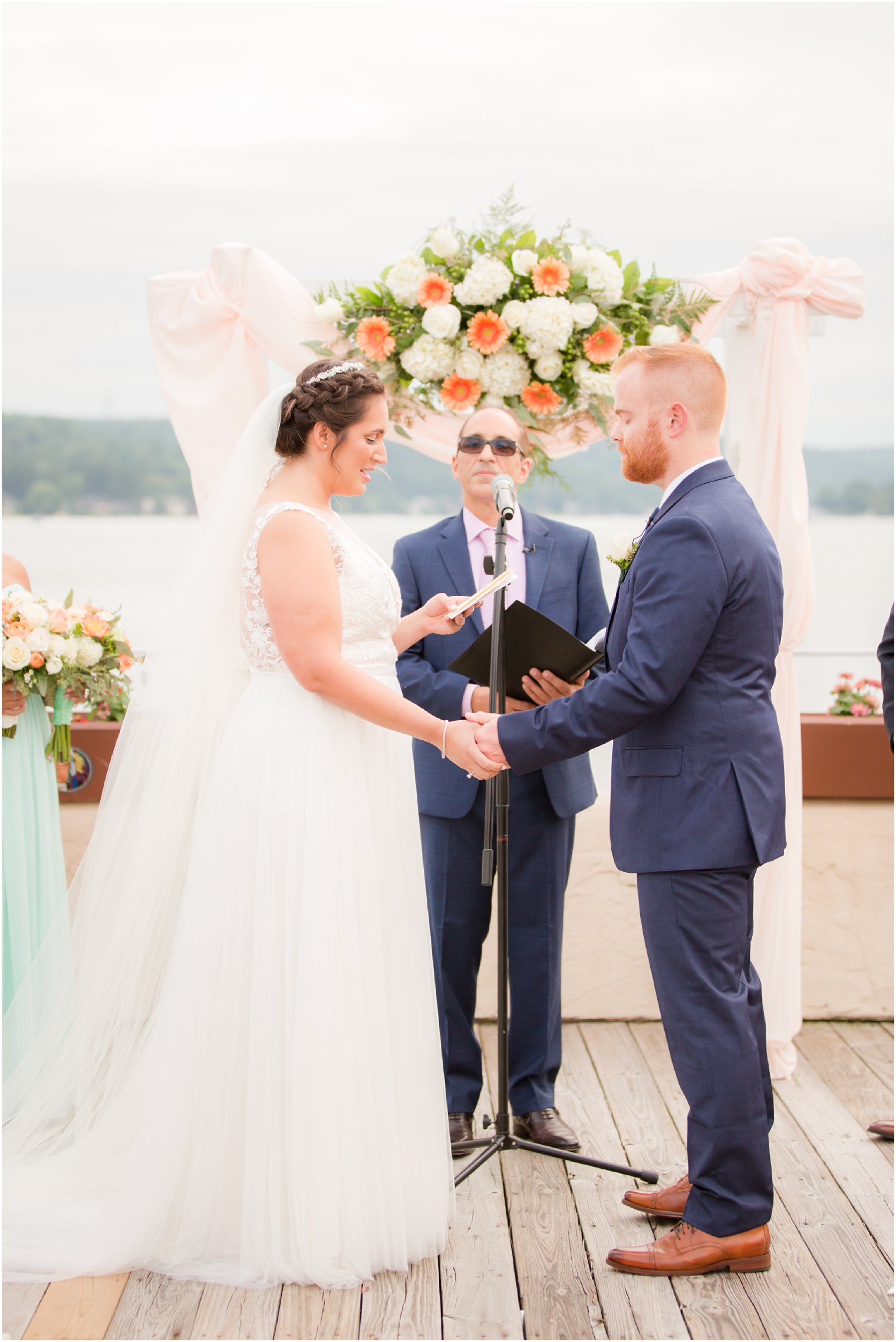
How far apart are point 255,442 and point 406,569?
79 cm

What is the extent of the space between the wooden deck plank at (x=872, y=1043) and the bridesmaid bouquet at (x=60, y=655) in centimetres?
284

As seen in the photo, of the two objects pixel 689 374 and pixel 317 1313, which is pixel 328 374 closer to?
pixel 689 374

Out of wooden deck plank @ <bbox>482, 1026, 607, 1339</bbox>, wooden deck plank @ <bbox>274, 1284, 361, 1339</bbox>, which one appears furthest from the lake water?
wooden deck plank @ <bbox>274, 1284, 361, 1339</bbox>

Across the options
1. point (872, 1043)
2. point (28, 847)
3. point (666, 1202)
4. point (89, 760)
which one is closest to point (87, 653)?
point (28, 847)

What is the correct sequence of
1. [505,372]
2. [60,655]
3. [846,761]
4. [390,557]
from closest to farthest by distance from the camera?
[60,655], [505,372], [846,761], [390,557]

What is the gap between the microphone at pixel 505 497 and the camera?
2.62 metres

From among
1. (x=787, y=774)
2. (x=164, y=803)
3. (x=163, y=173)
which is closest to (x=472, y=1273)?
(x=164, y=803)

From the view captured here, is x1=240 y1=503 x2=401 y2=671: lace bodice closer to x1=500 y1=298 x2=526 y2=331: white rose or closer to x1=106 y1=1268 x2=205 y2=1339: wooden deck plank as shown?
x1=500 y1=298 x2=526 y2=331: white rose

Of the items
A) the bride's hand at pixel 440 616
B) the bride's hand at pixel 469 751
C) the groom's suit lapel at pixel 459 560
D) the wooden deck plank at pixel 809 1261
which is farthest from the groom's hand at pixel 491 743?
the wooden deck plank at pixel 809 1261

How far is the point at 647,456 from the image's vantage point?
251 centimetres

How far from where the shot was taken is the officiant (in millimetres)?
3123

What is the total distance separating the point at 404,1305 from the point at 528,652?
4.87 ft

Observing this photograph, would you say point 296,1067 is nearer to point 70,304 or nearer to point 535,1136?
point 535,1136

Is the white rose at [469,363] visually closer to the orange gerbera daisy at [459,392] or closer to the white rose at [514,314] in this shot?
the orange gerbera daisy at [459,392]
